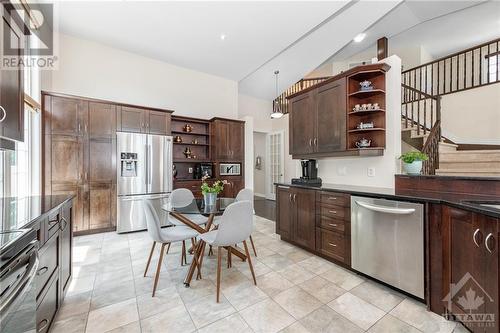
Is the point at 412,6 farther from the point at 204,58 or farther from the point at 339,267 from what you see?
the point at 339,267

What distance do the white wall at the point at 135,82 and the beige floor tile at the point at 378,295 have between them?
4787mm

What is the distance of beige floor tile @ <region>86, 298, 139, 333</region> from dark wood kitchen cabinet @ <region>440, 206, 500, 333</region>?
2470 millimetres

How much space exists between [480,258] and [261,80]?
237 inches

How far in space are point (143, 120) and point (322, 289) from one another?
4040 millimetres

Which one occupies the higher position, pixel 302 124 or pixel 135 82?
pixel 135 82

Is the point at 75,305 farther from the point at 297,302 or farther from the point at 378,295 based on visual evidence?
the point at 378,295

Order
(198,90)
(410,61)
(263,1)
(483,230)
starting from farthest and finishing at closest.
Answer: (410,61) → (198,90) → (263,1) → (483,230)

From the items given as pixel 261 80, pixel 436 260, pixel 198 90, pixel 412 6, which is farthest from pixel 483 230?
pixel 261 80

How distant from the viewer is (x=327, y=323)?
1.65 meters

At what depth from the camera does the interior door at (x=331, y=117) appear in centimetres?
280

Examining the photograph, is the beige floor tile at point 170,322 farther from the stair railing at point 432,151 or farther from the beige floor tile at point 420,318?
the stair railing at point 432,151

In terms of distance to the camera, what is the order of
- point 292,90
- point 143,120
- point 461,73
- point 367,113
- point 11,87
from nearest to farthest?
point 11,87, point 367,113, point 143,120, point 461,73, point 292,90

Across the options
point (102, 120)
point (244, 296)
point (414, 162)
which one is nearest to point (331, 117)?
point (414, 162)

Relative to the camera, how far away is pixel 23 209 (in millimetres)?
1420
